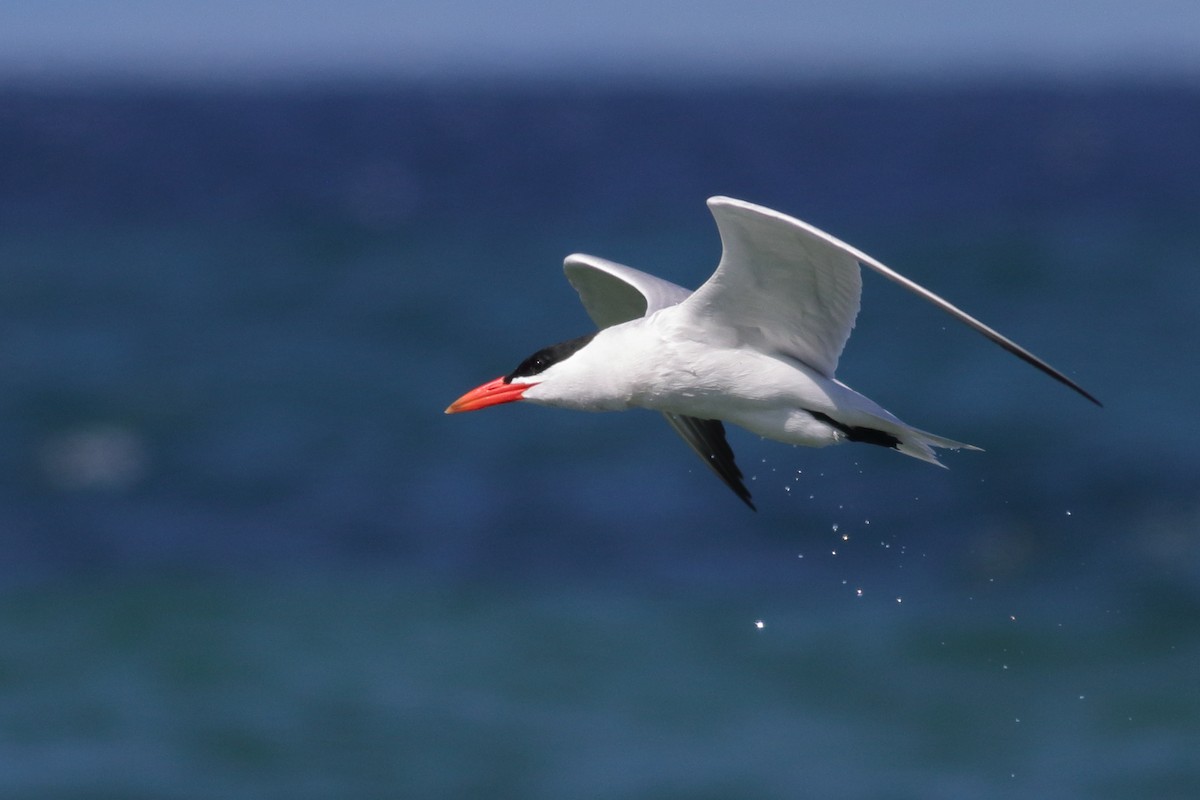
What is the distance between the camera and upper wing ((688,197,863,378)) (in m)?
7.10

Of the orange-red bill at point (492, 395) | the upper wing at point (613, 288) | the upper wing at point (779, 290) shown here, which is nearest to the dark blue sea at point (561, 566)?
the upper wing at point (613, 288)

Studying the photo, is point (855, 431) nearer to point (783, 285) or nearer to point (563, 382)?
point (783, 285)

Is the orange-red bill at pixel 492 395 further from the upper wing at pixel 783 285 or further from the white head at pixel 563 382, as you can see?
A: the upper wing at pixel 783 285

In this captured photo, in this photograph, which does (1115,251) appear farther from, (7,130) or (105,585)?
(7,130)

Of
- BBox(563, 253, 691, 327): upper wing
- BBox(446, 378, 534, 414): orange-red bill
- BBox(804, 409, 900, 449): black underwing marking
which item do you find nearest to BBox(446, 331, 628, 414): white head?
BBox(446, 378, 534, 414): orange-red bill

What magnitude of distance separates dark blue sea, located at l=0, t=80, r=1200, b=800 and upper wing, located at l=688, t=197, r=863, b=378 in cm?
822

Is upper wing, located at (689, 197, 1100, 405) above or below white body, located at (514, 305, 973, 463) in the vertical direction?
above

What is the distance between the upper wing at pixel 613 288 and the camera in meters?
8.52

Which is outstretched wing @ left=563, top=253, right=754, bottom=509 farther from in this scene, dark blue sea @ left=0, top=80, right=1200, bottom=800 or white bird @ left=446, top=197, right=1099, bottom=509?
dark blue sea @ left=0, top=80, right=1200, bottom=800

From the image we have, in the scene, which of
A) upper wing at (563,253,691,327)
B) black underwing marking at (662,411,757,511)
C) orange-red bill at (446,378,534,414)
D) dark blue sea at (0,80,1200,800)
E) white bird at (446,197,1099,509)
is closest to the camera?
white bird at (446,197,1099,509)

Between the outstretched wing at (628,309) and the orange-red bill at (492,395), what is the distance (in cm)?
98

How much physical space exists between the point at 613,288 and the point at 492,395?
135 centimetres

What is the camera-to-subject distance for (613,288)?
908cm

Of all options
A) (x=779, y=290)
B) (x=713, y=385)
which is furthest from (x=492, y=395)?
(x=779, y=290)
